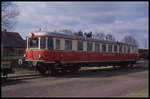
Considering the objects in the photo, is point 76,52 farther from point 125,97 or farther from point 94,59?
point 125,97

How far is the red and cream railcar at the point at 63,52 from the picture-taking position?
17.4 metres

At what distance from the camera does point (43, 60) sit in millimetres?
17203

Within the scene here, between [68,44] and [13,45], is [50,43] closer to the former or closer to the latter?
[68,44]

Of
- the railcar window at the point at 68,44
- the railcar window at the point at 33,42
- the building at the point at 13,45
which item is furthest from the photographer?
the building at the point at 13,45

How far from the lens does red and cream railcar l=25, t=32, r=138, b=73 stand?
17.4 m

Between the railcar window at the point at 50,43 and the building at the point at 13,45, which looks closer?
the railcar window at the point at 50,43

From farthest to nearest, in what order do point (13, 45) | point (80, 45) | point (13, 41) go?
point (13, 41), point (13, 45), point (80, 45)

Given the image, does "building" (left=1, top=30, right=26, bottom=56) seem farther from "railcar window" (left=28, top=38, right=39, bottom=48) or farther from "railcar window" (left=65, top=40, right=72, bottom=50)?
"railcar window" (left=65, top=40, right=72, bottom=50)

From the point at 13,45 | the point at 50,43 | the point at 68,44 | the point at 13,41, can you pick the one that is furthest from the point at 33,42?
the point at 13,41

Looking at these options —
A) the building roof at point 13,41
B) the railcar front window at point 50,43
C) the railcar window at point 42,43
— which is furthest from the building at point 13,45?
the railcar front window at point 50,43

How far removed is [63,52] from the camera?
1833cm

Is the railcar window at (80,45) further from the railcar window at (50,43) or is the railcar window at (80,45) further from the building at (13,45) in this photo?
the building at (13,45)

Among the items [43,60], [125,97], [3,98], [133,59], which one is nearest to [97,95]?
[125,97]

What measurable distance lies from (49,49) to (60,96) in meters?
8.05
